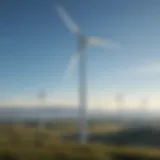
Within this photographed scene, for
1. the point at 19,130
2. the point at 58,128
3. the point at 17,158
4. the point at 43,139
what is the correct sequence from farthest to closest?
the point at 58,128, the point at 19,130, the point at 43,139, the point at 17,158

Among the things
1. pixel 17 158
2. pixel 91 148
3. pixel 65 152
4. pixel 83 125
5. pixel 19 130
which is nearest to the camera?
pixel 17 158

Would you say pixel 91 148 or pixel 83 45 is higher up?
pixel 83 45

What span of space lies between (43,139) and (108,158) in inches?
189

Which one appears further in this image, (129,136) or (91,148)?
(129,136)

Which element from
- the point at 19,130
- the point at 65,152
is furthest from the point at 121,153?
the point at 19,130

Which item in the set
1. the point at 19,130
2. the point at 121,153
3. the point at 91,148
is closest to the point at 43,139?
the point at 19,130

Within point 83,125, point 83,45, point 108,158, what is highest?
point 83,45

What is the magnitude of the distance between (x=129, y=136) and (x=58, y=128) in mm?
5011

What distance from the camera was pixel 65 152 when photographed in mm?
12352

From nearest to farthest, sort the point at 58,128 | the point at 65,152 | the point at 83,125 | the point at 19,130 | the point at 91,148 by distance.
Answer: the point at 65,152 → the point at 91,148 → the point at 83,125 → the point at 19,130 → the point at 58,128

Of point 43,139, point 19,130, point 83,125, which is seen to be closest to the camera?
point 83,125

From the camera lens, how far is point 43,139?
52.1 ft

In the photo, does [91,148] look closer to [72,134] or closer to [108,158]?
[108,158]

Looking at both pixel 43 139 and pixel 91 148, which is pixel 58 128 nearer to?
pixel 43 139
